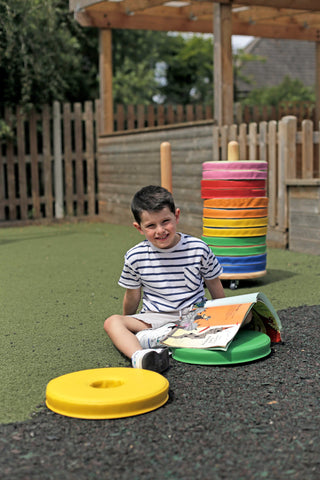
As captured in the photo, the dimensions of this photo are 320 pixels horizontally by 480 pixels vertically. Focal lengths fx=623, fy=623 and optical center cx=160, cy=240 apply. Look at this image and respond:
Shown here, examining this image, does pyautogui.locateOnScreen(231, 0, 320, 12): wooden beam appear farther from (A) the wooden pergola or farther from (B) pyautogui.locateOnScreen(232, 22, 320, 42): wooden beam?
(B) pyautogui.locateOnScreen(232, 22, 320, 42): wooden beam

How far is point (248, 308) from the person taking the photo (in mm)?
3662

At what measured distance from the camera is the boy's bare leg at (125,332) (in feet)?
11.8

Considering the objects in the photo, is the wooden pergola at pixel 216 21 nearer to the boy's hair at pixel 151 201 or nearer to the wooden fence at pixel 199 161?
the wooden fence at pixel 199 161

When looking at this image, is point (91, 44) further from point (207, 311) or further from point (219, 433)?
point (219, 433)

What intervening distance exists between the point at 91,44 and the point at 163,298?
13.7 meters

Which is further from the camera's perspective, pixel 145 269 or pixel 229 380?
pixel 145 269

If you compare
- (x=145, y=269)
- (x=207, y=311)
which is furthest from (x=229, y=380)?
(x=145, y=269)

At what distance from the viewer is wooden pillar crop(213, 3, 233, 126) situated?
9484 mm

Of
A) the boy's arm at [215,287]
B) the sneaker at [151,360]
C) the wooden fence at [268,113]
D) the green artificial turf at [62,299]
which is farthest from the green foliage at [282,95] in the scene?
the sneaker at [151,360]

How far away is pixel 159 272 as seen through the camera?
12.9 feet

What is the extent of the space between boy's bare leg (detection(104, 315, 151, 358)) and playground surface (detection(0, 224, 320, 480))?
0.11 m

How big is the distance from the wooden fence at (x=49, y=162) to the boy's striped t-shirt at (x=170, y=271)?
9525 mm

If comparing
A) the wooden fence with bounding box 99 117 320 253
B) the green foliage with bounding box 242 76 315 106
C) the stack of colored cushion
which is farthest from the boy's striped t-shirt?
the green foliage with bounding box 242 76 315 106

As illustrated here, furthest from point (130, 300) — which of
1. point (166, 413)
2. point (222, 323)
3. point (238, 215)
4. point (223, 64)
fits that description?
point (223, 64)
